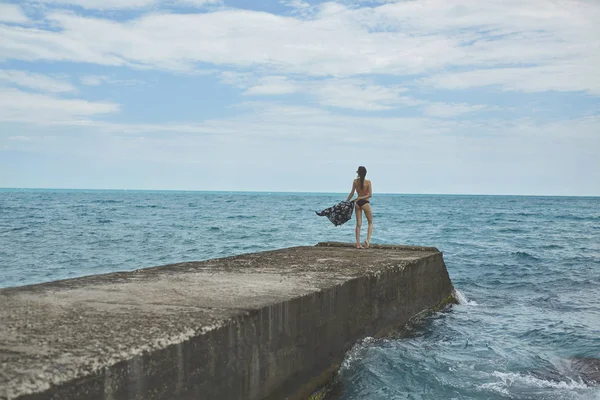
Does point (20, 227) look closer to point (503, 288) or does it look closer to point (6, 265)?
point (6, 265)

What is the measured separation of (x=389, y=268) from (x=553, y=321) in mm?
3657

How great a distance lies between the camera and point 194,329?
3818 millimetres

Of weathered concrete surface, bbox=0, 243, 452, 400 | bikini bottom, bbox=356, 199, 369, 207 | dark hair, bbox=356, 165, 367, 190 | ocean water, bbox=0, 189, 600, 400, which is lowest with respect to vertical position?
ocean water, bbox=0, 189, 600, 400

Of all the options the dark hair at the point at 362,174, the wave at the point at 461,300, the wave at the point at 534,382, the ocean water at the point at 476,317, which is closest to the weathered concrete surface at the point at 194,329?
the ocean water at the point at 476,317

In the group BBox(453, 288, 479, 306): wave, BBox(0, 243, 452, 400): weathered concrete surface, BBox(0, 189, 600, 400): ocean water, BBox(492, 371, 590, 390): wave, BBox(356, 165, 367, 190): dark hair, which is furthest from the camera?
BBox(453, 288, 479, 306): wave

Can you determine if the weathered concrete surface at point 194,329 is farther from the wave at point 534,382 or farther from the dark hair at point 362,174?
the dark hair at point 362,174

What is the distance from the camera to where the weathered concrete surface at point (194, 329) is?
3.16 m

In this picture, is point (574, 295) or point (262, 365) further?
point (574, 295)

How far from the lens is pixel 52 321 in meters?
3.93

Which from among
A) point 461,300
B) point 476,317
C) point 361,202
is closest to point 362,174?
point 361,202

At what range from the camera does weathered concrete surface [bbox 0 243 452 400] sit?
316cm

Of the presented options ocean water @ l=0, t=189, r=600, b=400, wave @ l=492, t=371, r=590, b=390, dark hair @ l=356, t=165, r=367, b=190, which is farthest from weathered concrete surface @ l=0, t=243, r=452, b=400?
dark hair @ l=356, t=165, r=367, b=190

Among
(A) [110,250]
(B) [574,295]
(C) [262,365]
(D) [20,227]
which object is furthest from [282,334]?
(D) [20,227]

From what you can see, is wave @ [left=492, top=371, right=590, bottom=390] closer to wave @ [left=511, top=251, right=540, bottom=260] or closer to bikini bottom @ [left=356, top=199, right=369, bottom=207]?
bikini bottom @ [left=356, top=199, right=369, bottom=207]
